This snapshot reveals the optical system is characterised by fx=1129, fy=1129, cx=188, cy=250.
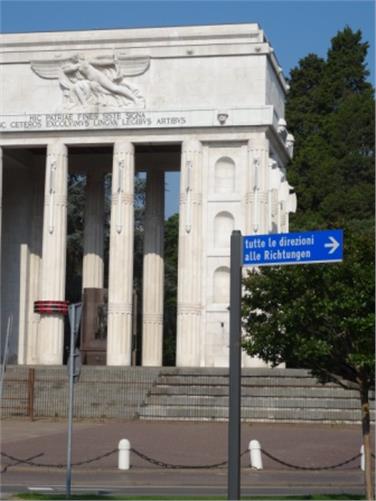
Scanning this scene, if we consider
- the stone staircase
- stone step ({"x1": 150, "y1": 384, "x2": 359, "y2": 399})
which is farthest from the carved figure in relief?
stone step ({"x1": 150, "y1": 384, "x2": 359, "y2": 399})

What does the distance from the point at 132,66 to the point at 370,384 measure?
1544 inches

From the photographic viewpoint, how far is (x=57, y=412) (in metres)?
43.3

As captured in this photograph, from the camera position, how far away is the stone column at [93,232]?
206 feet

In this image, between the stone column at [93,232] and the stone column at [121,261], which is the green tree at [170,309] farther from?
the stone column at [121,261]

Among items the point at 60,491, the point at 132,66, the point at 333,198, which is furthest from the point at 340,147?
the point at 60,491

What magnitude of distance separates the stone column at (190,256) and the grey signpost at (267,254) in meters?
39.8

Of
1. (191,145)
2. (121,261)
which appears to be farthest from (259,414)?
(191,145)

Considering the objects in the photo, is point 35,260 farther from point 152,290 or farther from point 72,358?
point 72,358

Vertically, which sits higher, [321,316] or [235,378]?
[321,316]

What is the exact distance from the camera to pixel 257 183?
5494 cm

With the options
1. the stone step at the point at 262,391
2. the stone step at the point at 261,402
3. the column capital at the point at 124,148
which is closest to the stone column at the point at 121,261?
the column capital at the point at 124,148

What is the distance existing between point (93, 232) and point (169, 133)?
32.1 feet

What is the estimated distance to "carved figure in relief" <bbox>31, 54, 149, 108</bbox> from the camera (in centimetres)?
5706

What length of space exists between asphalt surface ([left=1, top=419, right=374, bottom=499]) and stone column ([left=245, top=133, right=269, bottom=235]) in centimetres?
1571
